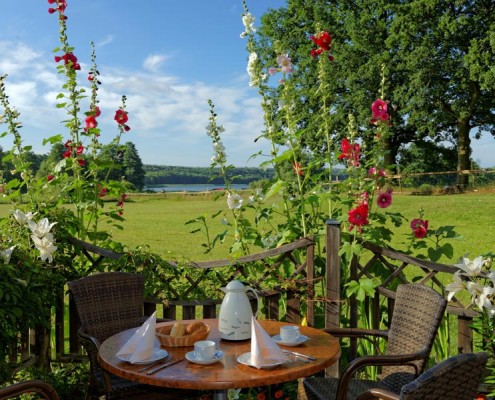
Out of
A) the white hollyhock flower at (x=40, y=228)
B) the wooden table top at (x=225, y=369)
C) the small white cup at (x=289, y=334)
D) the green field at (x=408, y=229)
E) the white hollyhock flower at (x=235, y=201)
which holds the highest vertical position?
the white hollyhock flower at (x=235, y=201)

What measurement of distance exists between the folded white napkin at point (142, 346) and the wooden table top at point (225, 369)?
40mm

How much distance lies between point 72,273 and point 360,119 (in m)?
20.2

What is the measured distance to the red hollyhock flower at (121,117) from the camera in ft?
15.6

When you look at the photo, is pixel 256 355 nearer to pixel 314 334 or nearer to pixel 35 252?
pixel 314 334

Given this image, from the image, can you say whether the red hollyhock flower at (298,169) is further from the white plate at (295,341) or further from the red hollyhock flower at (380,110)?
the white plate at (295,341)

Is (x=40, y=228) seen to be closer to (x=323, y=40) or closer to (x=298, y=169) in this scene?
(x=298, y=169)

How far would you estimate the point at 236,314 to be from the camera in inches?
98.5

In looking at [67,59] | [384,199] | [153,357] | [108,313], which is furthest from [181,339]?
[67,59]

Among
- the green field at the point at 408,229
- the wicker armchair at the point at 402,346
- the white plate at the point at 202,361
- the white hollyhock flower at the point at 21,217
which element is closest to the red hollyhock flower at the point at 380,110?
the wicker armchair at the point at 402,346

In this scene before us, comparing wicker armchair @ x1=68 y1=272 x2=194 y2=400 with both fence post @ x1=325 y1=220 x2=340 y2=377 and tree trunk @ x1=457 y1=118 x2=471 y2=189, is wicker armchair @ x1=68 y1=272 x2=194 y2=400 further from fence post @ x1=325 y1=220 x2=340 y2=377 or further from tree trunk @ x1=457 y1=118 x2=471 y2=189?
tree trunk @ x1=457 y1=118 x2=471 y2=189

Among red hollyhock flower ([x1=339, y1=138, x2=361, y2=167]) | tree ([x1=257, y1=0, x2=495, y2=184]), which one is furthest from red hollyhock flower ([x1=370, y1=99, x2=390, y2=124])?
tree ([x1=257, y1=0, x2=495, y2=184])

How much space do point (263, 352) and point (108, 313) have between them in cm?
145

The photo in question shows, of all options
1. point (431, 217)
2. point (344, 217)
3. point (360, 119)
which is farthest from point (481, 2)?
point (344, 217)

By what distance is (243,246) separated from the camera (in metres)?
4.35
